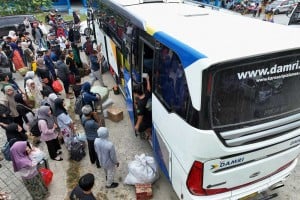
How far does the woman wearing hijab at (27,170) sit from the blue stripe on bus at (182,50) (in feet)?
9.64

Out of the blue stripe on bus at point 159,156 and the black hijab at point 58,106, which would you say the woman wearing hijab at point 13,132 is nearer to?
the black hijab at point 58,106

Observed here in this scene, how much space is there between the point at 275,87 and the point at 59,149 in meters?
5.23

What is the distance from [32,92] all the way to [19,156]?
12.7 ft

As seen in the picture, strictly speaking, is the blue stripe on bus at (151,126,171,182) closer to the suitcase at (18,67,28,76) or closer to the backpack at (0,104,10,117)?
the backpack at (0,104,10,117)

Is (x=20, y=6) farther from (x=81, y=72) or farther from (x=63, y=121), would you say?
(x=63, y=121)

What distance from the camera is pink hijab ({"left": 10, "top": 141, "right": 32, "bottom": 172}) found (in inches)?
167

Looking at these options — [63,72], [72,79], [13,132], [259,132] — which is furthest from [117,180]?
[72,79]

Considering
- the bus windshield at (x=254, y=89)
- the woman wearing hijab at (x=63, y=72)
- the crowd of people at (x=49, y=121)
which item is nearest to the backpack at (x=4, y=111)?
the crowd of people at (x=49, y=121)

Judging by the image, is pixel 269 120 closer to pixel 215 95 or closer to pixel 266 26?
pixel 215 95

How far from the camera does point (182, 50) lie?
339cm

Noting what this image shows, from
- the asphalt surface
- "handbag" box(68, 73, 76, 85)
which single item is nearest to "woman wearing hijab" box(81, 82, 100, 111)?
the asphalt surface

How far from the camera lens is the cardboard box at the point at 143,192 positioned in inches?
195

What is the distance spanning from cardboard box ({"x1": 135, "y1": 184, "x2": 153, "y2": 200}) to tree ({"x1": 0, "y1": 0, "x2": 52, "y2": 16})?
72.3ft

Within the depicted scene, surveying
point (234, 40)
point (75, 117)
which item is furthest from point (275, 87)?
point (75, 117)
